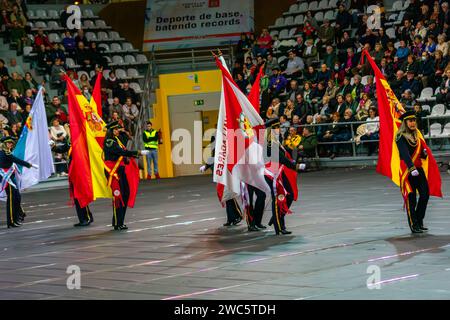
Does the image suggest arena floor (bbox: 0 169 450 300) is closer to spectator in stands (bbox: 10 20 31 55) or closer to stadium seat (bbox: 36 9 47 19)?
spectator in stands (bbox: 10 20 31 55)

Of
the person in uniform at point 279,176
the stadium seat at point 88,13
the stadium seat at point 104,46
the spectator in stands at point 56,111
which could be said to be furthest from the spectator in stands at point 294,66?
the person in uniform at point 279,176

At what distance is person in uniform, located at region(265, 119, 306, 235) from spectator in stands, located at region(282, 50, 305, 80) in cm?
1821

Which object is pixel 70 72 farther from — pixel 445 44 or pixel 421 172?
pixel 421 172

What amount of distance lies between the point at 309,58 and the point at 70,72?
27.0 ft

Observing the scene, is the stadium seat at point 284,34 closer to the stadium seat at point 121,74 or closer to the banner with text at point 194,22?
the banner with text at point 194,22

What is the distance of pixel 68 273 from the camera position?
38.8 ft

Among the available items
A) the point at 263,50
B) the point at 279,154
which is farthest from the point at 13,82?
the point at 279,154

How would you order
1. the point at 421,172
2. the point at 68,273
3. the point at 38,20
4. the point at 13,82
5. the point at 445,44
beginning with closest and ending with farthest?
the point at 68,273
the point at 421,172
the point at 445,44
the point at 13,82
the point at 38,20

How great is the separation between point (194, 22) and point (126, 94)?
428cm

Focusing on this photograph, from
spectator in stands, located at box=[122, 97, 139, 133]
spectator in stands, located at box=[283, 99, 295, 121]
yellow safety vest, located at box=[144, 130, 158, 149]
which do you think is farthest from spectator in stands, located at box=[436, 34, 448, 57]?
spectator in stands, located at box=[122, 97, 139, 133]

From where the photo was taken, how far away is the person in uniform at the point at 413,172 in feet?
43.8

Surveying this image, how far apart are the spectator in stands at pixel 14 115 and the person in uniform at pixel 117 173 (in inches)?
531

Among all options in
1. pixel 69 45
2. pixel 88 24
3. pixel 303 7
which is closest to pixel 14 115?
pixel 69 45

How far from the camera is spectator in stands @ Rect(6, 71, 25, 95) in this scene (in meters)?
31.3
